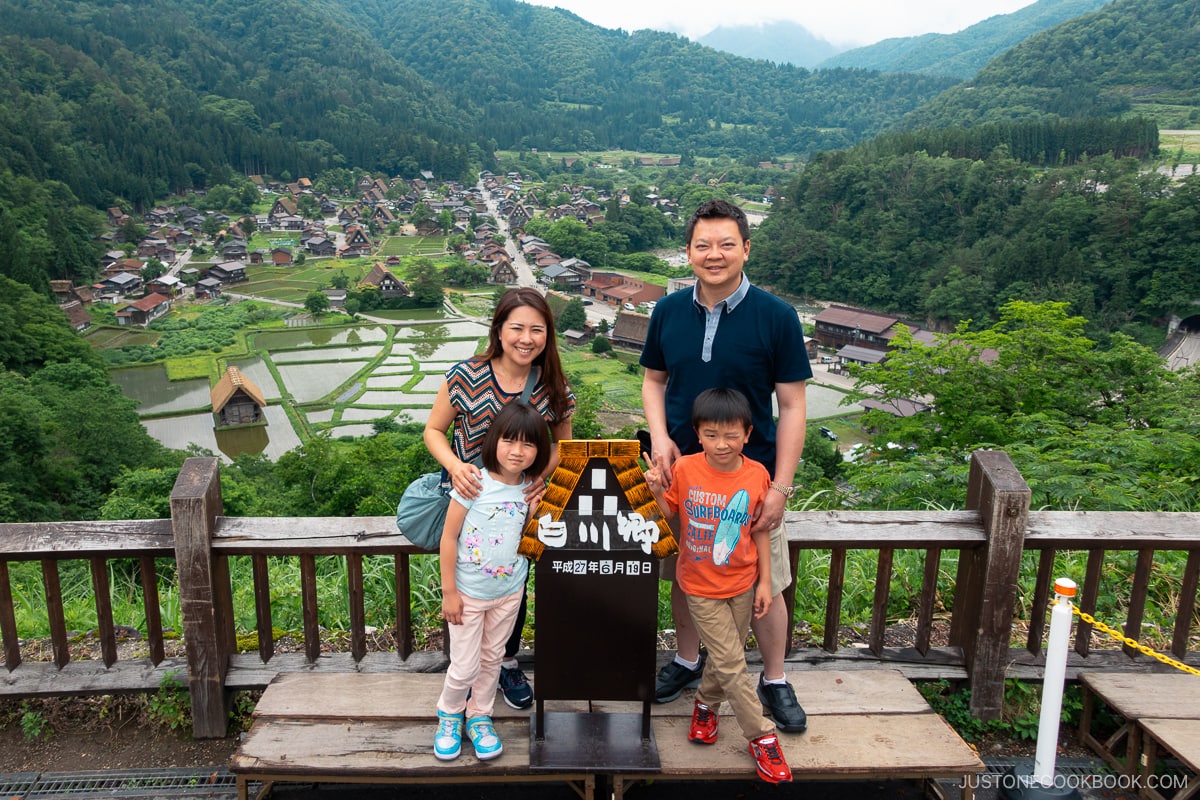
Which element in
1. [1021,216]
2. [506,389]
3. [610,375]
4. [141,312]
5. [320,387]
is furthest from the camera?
[1021,216]

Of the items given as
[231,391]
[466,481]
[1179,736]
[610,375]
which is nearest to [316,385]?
[231,391]

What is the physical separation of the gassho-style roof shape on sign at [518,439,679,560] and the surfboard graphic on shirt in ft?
0.36

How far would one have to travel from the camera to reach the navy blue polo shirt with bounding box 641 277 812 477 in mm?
1970

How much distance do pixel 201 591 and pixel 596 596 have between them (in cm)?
114

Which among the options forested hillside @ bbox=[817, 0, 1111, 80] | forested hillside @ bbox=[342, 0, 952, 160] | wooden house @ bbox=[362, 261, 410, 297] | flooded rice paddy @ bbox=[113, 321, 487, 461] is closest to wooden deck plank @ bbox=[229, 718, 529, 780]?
flooded rice paddy @ bbox=[113, 321, 487, 461]

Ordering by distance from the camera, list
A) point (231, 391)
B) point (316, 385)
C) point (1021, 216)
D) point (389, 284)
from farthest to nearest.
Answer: point (1021, 216), point (389, 284), point (316, 385), point (231, 391)

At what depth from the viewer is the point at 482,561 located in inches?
75.2

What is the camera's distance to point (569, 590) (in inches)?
74.1

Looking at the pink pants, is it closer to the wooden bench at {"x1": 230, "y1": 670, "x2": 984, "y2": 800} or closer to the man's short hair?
the wooden bench at {"x1": 230, "y1": 670, "x2": 984, "y2": 800}

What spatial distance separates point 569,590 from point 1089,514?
163cm

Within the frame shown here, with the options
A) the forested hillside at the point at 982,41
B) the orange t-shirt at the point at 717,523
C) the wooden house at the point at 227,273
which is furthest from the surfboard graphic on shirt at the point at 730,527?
the forested hillside at the point at 982,41

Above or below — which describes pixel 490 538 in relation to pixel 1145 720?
above

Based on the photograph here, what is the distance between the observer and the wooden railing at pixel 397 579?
221 cm

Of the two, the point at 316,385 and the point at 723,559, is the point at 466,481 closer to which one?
the point at 723,559
